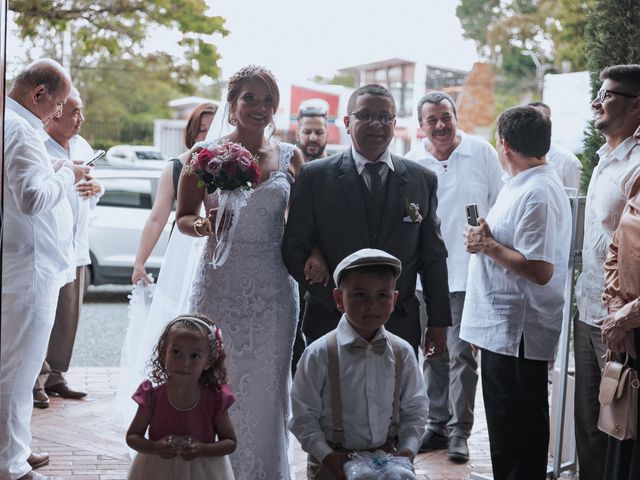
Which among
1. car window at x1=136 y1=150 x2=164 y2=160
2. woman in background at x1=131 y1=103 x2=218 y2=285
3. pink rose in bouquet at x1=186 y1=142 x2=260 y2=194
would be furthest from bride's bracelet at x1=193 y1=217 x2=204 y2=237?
car window at x1=136 y1=150 x2=164 y2=160

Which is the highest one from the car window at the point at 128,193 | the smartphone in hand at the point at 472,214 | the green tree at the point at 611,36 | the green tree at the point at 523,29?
the green tree at the point at 523,29

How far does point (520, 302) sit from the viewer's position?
4512 millimetres

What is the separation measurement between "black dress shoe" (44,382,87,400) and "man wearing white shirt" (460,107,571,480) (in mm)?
3642

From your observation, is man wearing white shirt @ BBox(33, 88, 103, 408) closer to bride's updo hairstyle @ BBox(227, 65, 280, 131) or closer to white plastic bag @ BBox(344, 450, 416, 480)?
bride's updo hairstyle @ BBox(227, 65, 280, 131)

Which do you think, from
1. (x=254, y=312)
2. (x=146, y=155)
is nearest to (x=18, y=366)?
(x=254, y=312)

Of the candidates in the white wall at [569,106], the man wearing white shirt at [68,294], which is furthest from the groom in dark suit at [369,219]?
the white wall at [569,106]

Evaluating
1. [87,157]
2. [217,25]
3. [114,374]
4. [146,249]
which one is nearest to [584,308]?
[146,249]

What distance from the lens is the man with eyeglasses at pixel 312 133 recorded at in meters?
6.50

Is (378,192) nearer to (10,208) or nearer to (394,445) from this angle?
(394,445)

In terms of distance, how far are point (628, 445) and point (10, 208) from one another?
3301 mm

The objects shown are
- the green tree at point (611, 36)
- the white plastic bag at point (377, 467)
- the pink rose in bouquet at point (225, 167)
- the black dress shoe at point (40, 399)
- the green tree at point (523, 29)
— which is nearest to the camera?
the white plastic bag at point (377, 467)

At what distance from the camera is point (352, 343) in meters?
3.61

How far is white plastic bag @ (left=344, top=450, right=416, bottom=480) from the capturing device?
11.0ft

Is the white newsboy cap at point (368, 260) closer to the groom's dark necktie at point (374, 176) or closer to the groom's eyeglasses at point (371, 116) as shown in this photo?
the groom's dark necktie at point (374, 176)
